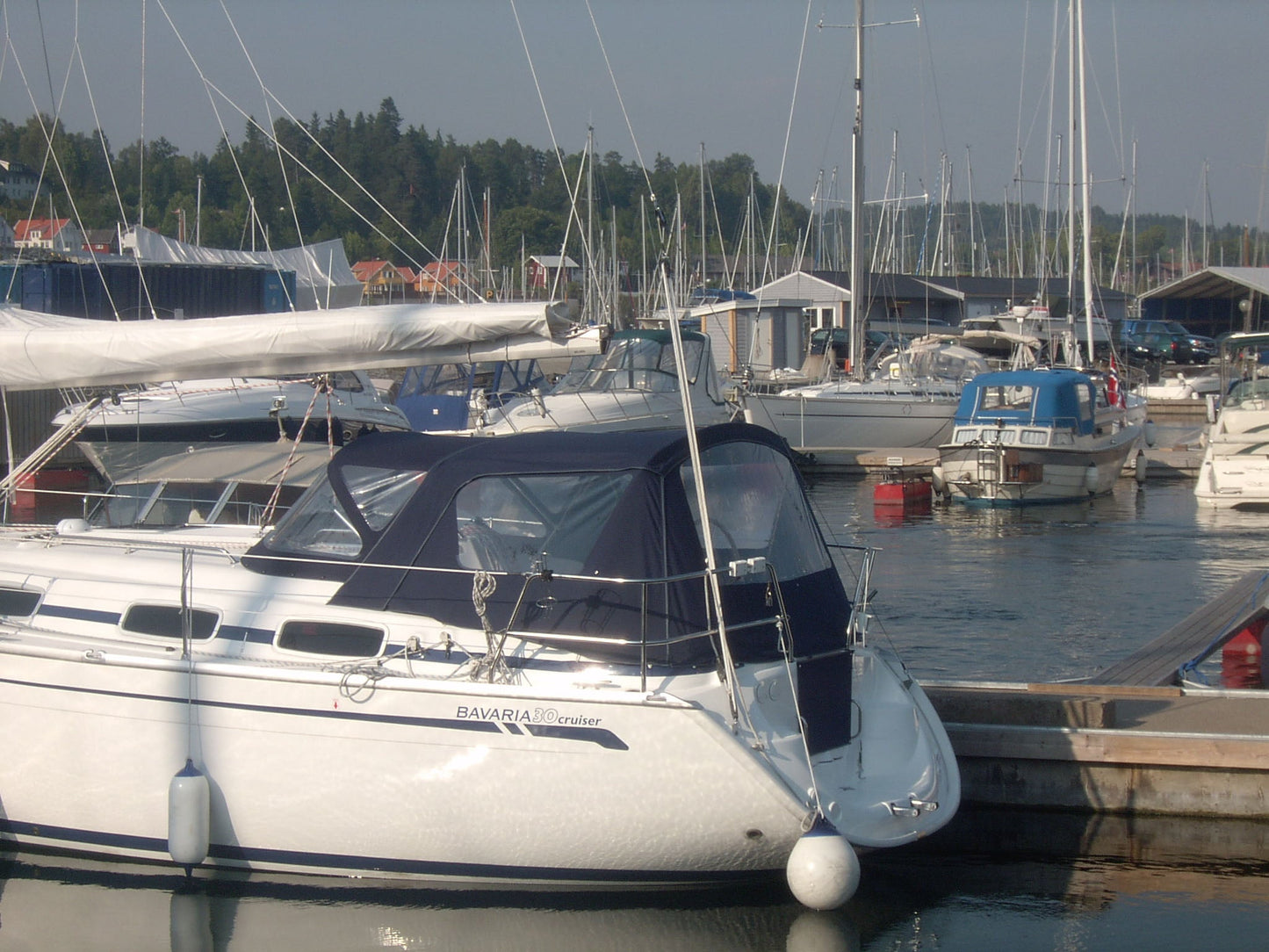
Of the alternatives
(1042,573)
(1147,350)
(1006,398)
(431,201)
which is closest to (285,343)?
(1042,573)

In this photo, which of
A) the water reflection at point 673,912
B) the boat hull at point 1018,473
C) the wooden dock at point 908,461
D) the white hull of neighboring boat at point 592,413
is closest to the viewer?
the water reflection at point 673,912

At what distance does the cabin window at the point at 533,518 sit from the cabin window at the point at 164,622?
1470mm

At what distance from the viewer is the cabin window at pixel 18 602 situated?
24.2 feet

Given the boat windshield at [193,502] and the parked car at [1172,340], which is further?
the parked car at [1172,340]

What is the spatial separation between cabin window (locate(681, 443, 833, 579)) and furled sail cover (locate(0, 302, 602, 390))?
1.06m

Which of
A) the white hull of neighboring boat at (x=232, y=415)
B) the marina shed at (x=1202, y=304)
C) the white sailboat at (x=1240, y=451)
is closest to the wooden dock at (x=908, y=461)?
the white sailboat at (x=1240, y=451)

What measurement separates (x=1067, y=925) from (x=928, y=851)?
110 cm

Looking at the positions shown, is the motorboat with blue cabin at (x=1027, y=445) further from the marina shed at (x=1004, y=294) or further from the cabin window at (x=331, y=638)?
the marina shed at (x=1004, y=294)

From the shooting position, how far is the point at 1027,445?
22891 mm

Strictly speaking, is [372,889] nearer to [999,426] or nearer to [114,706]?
[114,706]

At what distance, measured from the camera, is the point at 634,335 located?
80.2 ft

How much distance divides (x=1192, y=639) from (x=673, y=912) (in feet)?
19.1

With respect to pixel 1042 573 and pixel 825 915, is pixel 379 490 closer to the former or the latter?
pixel 825 915

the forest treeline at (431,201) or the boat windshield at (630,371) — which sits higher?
the forest treeline at (431,201)
